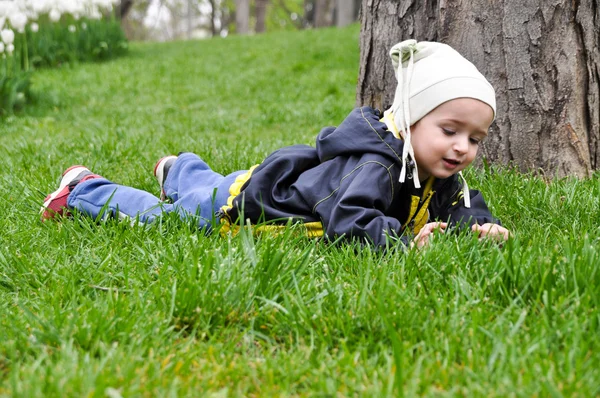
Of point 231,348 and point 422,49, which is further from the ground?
point 422,49

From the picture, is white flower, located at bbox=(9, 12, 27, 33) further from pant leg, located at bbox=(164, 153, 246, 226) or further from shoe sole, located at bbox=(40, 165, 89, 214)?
pant leg, located at bbox=(164, 153, 246, 226)

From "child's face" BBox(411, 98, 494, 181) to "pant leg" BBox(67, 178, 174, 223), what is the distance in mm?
1164

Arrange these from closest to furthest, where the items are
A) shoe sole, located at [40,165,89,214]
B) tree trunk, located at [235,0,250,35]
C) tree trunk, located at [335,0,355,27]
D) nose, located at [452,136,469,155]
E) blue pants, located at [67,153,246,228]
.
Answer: nose, located at [452,136,469,155], blue pants, located at [67,153,246,228], shoe sole, located at [40,165,89,214], tree trunk, located at [335,0,355,27], tree trunk, located at [235,0,250,35]

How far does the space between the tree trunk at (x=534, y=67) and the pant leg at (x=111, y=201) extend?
168cm

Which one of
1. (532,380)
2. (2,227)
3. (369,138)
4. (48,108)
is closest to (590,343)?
(532,380)

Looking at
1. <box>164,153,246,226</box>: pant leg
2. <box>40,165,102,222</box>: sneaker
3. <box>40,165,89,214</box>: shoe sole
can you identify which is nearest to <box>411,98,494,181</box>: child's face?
<box>164,153,246,226</box>: pant leg

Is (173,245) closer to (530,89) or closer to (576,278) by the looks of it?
(576,278)

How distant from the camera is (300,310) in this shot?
184 centimetres

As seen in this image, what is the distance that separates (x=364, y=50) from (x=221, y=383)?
2.61 metres

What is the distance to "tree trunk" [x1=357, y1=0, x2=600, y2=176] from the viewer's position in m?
3.27

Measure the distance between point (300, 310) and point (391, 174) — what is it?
0.87m

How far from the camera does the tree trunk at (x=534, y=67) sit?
3268mm

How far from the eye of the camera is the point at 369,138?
257 centimetres

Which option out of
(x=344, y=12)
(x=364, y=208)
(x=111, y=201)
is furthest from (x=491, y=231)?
(x=344, y=12)
